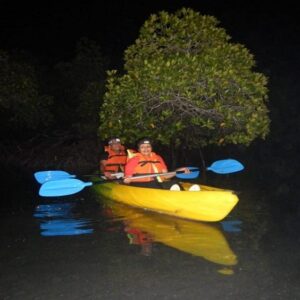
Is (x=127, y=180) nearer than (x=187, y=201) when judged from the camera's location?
No

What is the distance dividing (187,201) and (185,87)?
8.86 feet

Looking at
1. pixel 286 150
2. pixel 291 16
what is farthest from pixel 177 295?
pixel 291 16

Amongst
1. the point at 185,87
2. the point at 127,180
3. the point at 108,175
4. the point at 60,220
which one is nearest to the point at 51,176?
the point at 108,175

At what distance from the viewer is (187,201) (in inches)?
257

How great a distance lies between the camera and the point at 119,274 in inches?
176

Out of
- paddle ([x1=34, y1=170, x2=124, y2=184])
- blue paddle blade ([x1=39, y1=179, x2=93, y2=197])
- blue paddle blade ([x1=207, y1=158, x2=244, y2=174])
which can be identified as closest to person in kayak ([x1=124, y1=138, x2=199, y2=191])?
blue paddle blade ([x1=39, y1=179, x2=93, y2=197])

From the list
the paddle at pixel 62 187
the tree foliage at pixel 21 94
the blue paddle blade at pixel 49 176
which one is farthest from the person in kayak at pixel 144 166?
the tree foliage at pixel 21 94

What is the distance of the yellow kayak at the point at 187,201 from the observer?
6.15 metres

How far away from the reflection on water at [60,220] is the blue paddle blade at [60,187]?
0.43 meters

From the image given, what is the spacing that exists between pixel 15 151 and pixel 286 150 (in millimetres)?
13007

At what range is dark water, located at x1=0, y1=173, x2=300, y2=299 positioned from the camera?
13.2 feet

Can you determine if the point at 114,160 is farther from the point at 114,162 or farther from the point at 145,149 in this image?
the point at 145,149

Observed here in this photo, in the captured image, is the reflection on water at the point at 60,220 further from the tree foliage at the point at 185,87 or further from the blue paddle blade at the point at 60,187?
the tree foliage at the point at 185,87

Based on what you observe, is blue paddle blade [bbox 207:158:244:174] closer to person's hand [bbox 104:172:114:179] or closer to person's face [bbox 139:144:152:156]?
person's face [bbox 139:144:152:156]
